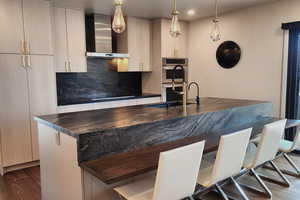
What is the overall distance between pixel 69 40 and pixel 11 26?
99 cm

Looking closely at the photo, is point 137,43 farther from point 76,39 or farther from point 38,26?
point 38,26

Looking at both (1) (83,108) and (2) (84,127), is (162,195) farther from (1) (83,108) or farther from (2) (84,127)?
(1) (83,108)

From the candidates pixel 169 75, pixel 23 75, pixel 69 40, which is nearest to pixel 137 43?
pixel 169 75

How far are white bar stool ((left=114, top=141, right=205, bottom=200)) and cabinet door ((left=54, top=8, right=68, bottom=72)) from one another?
2.90 meters

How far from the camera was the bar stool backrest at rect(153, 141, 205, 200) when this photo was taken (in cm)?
153

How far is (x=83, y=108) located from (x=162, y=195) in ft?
9.23

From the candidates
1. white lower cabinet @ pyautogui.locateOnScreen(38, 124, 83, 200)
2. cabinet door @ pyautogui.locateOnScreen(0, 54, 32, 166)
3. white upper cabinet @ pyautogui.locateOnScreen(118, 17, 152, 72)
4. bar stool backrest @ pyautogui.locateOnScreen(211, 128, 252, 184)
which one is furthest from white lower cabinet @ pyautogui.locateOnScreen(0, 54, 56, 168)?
bar stool backrest @ pyautogui.locateOnScreen(211, 128, 252, 184)

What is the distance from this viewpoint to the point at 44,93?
11.9 ft

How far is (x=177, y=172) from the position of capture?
5.29 ft

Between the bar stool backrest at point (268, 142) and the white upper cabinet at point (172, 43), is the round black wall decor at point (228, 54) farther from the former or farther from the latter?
the bar stool backrest at point (268, 142)

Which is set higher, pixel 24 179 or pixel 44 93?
pixel 44 93

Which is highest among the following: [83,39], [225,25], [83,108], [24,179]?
[225,25]

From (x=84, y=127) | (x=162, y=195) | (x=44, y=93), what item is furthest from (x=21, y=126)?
(x=162, y=195)

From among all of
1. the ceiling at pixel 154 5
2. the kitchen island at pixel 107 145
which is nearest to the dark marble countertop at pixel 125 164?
the kitchen island at pixel 107 145
